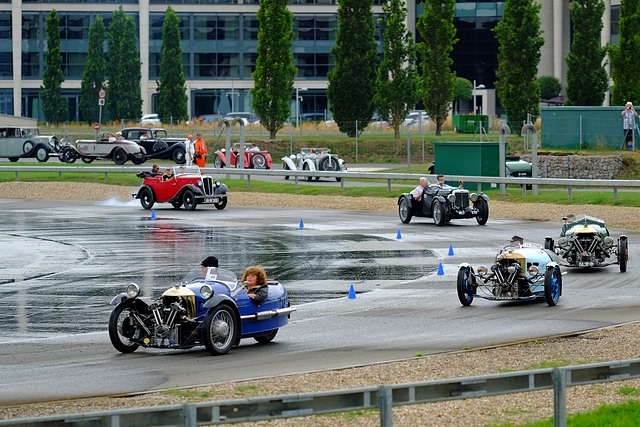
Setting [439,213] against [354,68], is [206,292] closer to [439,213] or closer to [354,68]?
[439,213]

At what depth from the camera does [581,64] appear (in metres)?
55.1

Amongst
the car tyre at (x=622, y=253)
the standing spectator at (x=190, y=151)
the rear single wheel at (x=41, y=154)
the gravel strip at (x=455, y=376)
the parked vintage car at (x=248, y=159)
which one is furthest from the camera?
the rear single wheel at (x=41, y=154)

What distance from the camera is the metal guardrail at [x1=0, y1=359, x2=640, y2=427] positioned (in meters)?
Answer: 6.85

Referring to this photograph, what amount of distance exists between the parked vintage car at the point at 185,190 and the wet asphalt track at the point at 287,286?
60.7 inches

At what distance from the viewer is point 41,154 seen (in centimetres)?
5538

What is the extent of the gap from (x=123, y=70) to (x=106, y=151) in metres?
26.1

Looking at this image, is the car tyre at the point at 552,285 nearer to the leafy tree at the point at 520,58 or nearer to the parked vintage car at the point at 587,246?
the parked vintage car at the point at 587,246

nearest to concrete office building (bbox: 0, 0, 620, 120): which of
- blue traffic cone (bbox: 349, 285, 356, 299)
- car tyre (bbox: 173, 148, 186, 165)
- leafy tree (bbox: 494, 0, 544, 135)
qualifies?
leafy tree (bbox: 494, 0, 544, 135)

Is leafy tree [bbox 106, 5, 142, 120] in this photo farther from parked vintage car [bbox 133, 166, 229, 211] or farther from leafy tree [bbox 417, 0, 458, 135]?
parked vintage car [bbox 133, 166, 229, 211]

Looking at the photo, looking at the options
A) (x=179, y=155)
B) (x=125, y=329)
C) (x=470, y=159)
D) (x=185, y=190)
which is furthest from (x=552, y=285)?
(x=179, y=155)

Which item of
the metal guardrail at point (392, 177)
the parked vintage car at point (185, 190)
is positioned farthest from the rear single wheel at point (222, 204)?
the metal guardrail at point (392, 177)

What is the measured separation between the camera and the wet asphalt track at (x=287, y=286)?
12484 mm

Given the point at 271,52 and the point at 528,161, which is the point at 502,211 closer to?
the point at 528,161

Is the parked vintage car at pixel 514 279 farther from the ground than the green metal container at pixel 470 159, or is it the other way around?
the green metal container at pixel 470 159
